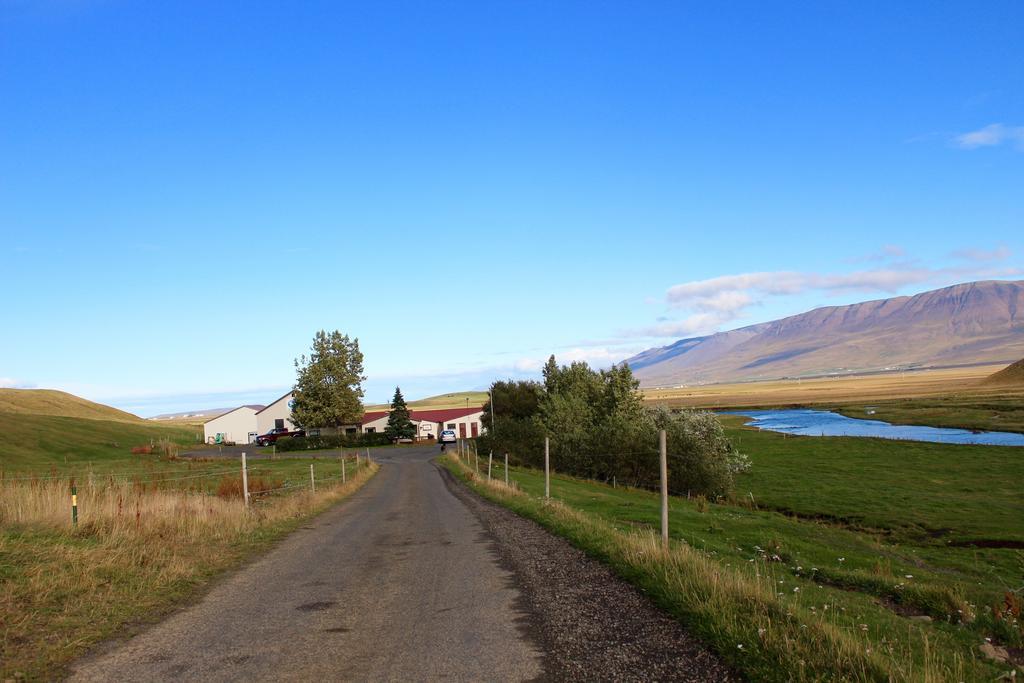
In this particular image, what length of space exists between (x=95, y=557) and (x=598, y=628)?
323 inches

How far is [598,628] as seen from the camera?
810cm

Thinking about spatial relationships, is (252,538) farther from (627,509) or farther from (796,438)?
(796,438)

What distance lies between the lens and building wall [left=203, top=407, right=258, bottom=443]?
113 meters

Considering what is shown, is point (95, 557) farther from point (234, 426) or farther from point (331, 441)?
point (234, 426)

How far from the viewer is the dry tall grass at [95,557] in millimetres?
8047

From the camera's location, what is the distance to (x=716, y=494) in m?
44.4

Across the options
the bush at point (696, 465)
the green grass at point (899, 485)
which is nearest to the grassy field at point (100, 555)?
the bush at point (696, 465)

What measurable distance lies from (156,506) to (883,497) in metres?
40.0

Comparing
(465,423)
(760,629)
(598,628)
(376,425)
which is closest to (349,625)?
(598,628)

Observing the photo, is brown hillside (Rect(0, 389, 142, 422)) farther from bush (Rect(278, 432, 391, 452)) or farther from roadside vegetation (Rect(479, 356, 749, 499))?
roadside vegetation (Rect(479, 356, 749, 499))

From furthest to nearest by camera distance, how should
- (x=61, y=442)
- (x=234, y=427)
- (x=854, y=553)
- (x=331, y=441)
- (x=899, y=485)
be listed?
(x=234, y=427)
(x=331, y=441)
(x=61, y=442)
(x=899, y=485)
(x=854, y=553)

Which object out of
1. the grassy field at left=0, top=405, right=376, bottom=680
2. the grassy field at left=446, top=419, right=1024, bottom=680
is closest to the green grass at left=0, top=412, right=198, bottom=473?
the grassy field at left=0, top=405, right=376, bottom=680

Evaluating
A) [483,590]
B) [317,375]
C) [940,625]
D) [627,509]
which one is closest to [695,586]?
[483,590]

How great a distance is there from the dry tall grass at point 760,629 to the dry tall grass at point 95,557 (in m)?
6.51
